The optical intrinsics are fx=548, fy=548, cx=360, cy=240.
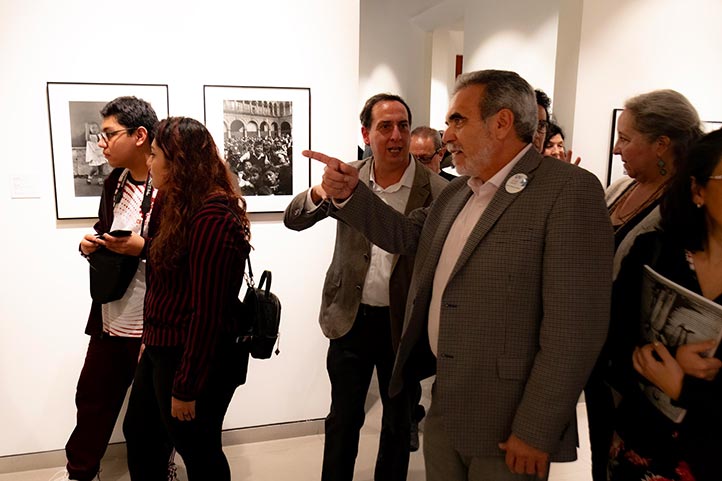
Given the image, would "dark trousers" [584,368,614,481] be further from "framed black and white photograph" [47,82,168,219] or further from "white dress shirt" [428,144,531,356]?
"framed black and white photograph" [47,82,168,219]

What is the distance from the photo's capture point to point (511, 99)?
5.08 ft

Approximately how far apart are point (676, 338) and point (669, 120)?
3.23ft

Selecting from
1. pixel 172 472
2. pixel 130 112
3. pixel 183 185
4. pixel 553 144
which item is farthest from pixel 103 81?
pixel 553 144

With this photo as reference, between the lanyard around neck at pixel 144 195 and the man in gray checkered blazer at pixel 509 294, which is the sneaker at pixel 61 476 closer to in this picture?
the lanyard around neck at pixel 144 195

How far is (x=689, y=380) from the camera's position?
1.25 metres

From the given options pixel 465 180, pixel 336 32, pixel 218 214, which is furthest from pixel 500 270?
pixel 336 32

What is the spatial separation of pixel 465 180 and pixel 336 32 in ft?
5.29

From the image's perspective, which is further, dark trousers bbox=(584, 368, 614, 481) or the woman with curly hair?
the woman with curly hair

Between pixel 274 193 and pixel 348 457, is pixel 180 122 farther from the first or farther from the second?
pixel 348 457

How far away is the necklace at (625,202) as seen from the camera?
2.00m

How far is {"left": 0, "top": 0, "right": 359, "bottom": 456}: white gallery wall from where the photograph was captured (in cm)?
269

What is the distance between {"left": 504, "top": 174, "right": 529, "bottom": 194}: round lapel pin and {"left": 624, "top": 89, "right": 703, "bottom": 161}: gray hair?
2.58 ft

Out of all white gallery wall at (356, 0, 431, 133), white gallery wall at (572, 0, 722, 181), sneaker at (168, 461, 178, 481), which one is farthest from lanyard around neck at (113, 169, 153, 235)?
white gallery wall at (356, 0, 431, 133)

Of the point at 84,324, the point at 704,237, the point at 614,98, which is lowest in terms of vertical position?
the point at 84,324
